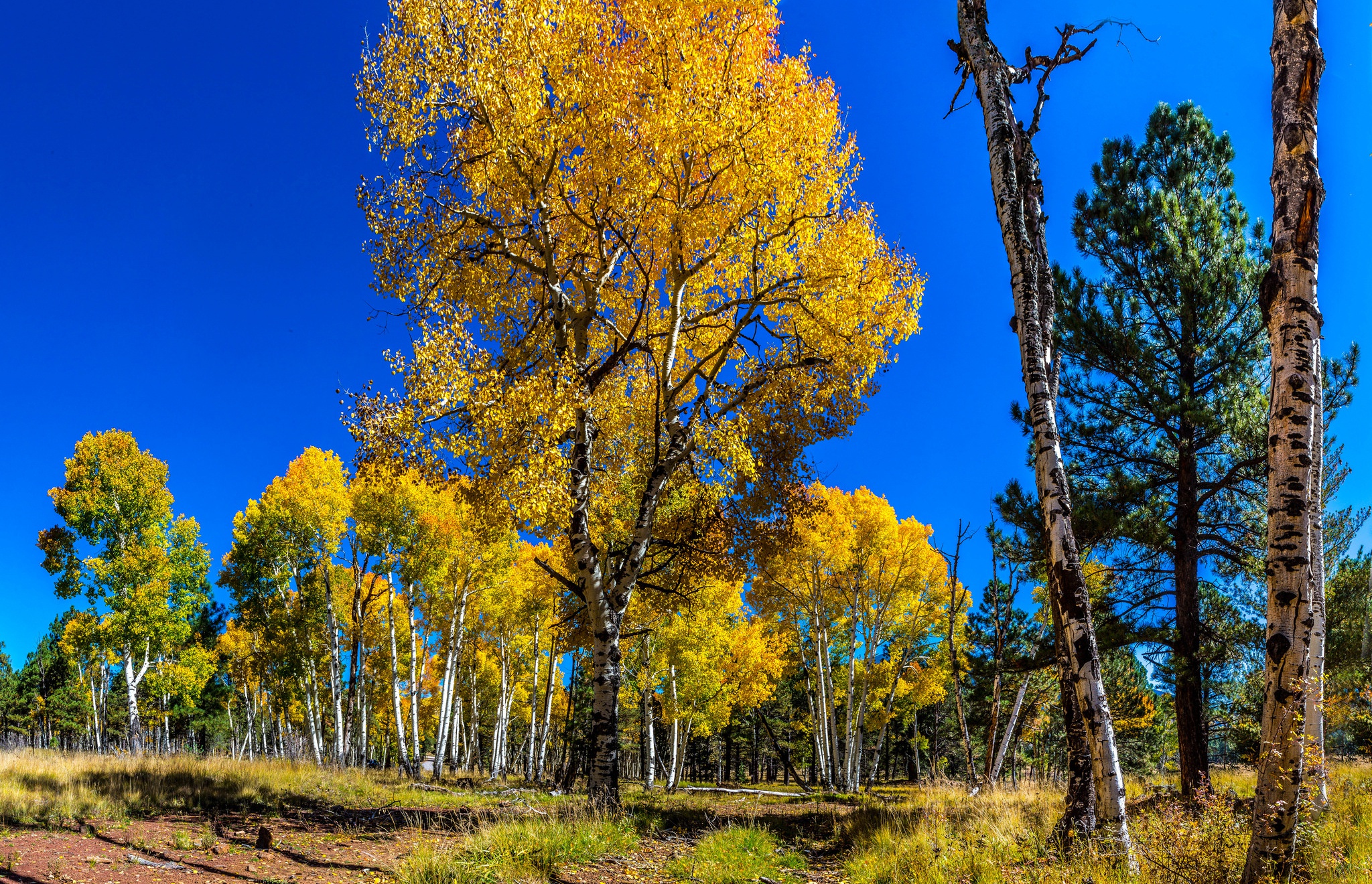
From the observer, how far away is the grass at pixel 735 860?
618cm

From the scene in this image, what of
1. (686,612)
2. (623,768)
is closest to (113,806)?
(686,612)

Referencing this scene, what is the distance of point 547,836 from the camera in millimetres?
6367

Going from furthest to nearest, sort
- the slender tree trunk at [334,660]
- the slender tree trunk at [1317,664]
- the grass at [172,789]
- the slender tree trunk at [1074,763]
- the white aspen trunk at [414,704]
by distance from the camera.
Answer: the slender tree trunk at [334,660] → the white aspen trunk at [414,704] → the grass at [172,789] → the slender tree trunk at [1074,763] → the slender tree trunk at [1317,664]

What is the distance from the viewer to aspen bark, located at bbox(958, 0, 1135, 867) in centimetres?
525

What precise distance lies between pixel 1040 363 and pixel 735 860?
5.88 m

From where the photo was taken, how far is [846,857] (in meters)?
7.82

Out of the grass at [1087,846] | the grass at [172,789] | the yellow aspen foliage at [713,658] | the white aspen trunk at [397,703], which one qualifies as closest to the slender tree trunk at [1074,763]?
the grass at [1087,846]

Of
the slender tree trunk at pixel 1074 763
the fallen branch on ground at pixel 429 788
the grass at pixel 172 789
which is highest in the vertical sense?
the slender tree trunk at pixel 1074 763

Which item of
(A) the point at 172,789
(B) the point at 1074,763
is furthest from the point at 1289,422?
(A) the point at 172,789

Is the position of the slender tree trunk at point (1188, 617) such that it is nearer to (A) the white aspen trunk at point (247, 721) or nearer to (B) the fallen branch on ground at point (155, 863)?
(B) the fallen branch on ground at point (155, 863)

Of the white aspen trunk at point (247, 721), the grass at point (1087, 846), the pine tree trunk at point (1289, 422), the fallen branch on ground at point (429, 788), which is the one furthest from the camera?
the white aspen trunk at point (247, 721)

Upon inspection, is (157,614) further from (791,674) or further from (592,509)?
(791,674)

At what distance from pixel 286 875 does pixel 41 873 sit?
175cm

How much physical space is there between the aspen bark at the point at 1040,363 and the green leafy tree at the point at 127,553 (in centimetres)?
2388
